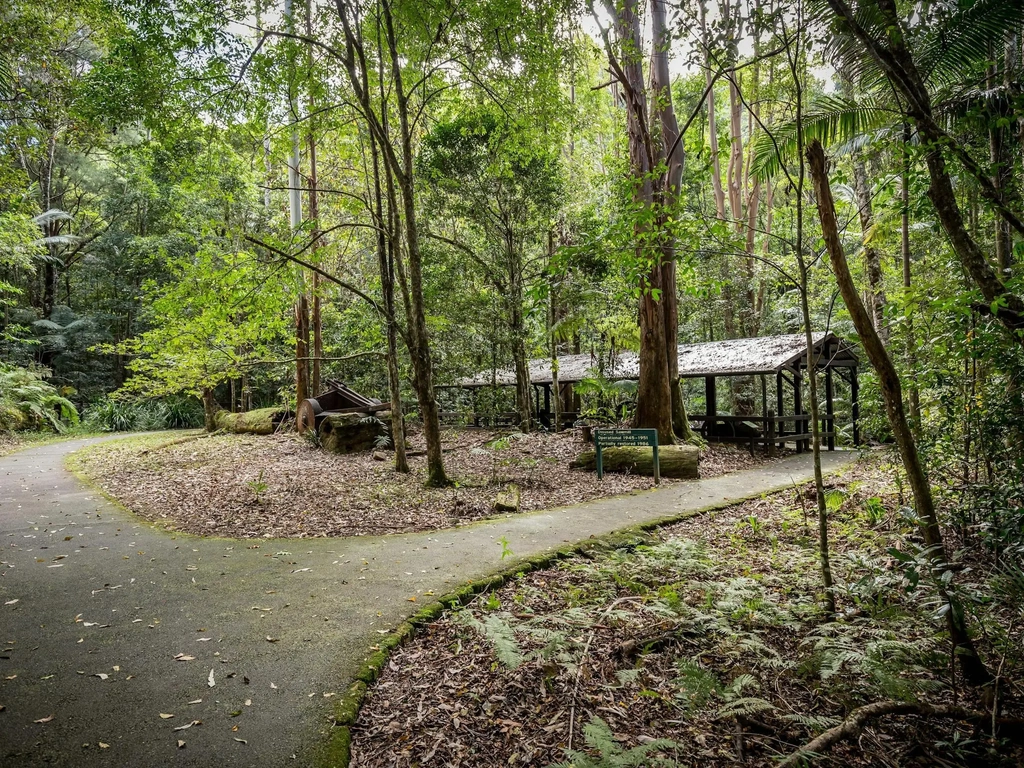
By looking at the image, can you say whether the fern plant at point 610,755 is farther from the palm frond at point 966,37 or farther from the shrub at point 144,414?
the shrub at point 144,414

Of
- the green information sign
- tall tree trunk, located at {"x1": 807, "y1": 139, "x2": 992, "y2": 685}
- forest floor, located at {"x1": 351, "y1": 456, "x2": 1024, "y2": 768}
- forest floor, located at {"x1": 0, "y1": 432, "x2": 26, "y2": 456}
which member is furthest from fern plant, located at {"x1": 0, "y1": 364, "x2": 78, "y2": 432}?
tall tree trunk, located at {"x1": 807, "y1": 139, "x2": 992, "y2": 685}

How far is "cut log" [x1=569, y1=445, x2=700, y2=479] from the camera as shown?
393 inches

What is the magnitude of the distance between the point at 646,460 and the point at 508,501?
358cm

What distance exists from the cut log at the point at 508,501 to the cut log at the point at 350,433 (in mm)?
5243

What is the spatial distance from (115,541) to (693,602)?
5.87 m

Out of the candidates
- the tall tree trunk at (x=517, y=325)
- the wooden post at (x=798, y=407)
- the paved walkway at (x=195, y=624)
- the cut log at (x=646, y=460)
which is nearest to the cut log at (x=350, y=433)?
the tall tree trunk at (x=517, y=325)

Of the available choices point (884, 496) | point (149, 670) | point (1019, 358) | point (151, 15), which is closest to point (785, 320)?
point (884, 496)

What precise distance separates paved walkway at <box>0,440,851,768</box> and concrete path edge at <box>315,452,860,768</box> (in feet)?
0.27

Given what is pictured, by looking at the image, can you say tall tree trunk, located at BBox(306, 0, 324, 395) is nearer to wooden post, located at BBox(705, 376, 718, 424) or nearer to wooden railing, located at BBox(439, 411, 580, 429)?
wooden railing, located at BBox(439, 411, 580, 429)

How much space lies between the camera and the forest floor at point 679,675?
259cm

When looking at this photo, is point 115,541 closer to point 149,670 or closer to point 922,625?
point 149,670

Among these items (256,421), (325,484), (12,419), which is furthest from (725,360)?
(12,419)

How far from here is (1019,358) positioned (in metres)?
4.05

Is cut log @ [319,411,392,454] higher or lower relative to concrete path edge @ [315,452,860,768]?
higher
